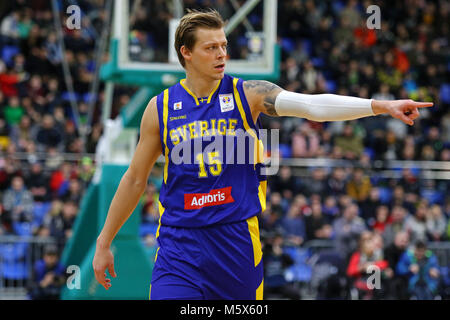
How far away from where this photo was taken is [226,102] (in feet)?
18.2

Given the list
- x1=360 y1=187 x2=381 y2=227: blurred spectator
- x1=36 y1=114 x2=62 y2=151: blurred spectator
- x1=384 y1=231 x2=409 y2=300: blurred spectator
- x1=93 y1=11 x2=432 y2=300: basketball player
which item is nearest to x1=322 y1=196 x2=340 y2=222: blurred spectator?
x1=360 y1=187 x2=381 y2=227: blurred spectator

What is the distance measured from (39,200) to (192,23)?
11.6 metres

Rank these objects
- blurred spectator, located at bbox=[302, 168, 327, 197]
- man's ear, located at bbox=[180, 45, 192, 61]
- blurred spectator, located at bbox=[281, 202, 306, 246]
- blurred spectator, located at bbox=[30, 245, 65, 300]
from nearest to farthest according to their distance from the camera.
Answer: man's ear, located at bbox=[180, 45, 192, 61], blurred spectator, located at bbox=[30, 245, 65, 300], blurred spectator, located at bbox=[281, 202, 306, 246], blurred spectator, located at bbox=[302, 168, 327, 197]

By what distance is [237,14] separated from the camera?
9.98 metres

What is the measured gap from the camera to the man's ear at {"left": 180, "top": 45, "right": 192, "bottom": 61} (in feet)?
18.6

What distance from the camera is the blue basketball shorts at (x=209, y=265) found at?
5355mm

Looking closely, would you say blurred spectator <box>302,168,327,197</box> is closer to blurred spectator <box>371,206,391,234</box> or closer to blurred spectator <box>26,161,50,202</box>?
blurred spectator <box>371,206,391,234</box>

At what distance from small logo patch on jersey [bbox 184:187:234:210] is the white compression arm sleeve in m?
0.63

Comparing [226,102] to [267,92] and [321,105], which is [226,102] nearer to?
[267,92]

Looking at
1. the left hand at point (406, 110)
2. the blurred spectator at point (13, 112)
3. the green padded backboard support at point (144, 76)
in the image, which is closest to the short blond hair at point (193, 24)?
the left hand at point (406, 110)

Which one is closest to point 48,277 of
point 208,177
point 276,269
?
point 276,269

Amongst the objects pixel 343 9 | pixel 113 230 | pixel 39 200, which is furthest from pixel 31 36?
pixel 113 230

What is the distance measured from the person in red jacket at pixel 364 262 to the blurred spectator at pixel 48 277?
493 centimetres

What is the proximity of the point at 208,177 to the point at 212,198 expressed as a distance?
14 cm
